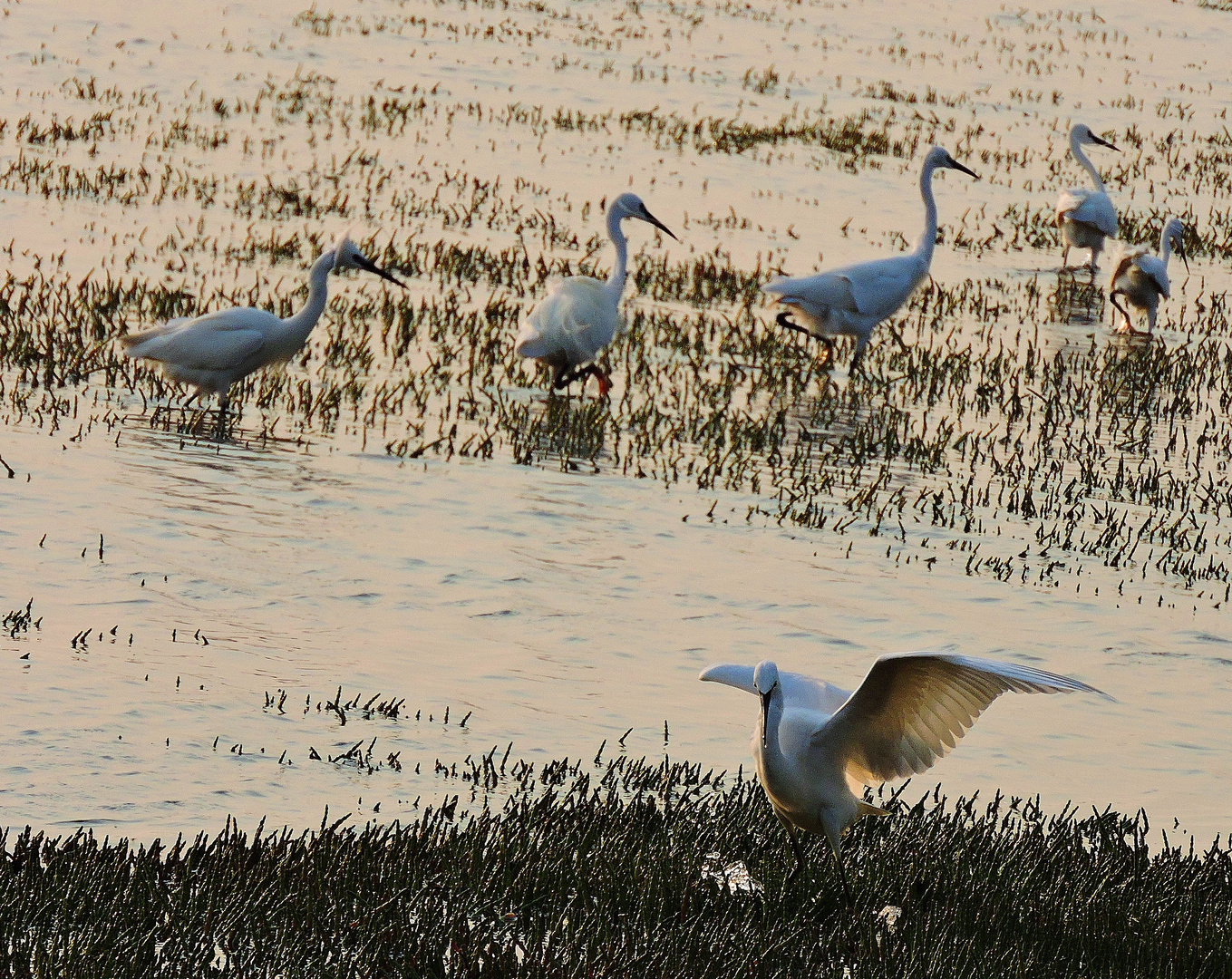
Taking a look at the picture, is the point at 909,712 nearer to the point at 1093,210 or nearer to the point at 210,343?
the point at 210,343

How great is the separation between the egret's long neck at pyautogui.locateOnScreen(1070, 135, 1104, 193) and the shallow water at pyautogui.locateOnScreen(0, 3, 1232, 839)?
126cm

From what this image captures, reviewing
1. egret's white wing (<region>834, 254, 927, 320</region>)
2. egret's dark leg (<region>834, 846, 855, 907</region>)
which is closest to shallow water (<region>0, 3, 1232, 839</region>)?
egret's white wing (<region>834, 254, 927, 320</region>)

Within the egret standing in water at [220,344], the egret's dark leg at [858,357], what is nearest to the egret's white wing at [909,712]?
the egret standing in water at [220,344]

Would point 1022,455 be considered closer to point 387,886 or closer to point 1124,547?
point 1124,547

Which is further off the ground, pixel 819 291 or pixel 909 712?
pixel 819 291

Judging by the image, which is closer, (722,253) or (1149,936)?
(1149,936)

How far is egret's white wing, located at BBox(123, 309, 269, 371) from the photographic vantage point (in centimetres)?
973

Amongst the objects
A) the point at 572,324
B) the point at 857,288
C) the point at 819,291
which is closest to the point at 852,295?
the point at 857,288

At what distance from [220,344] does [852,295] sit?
520 centimetres

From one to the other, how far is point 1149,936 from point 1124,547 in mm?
4718

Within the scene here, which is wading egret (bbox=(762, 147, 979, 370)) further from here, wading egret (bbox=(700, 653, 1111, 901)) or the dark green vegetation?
wading egret (bbox=(700, 653, 1111, 901))

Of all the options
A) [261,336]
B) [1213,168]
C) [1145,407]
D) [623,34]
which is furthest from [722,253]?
[623,34]

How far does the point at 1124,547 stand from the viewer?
349 inches

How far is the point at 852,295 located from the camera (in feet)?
42.1
